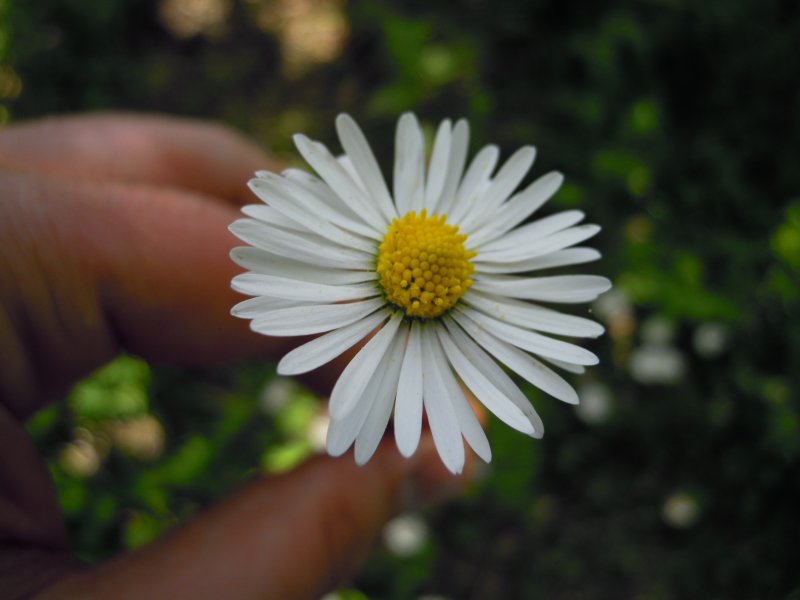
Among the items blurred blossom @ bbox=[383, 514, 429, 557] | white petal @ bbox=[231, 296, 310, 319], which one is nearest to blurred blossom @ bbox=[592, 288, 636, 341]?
blurred blossom @ bbox=[383, 514, 429, 557]

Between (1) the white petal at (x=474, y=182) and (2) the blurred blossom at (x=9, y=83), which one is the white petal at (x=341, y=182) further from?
(2) the blurred blossom at (x=9, y=83)

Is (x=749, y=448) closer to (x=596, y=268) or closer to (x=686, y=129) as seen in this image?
(x=596, y=268)

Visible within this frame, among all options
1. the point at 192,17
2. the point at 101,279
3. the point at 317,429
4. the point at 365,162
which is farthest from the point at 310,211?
the point at 192,17

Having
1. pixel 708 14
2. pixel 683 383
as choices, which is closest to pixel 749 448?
pixel 683 383

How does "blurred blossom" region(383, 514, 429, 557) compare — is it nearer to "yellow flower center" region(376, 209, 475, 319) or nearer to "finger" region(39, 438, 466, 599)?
"finger" region(39, 438, 466, 599)

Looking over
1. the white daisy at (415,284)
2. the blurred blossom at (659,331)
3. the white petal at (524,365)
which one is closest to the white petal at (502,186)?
the white daisy at (415,284)

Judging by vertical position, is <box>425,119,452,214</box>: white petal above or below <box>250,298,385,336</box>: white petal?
above
